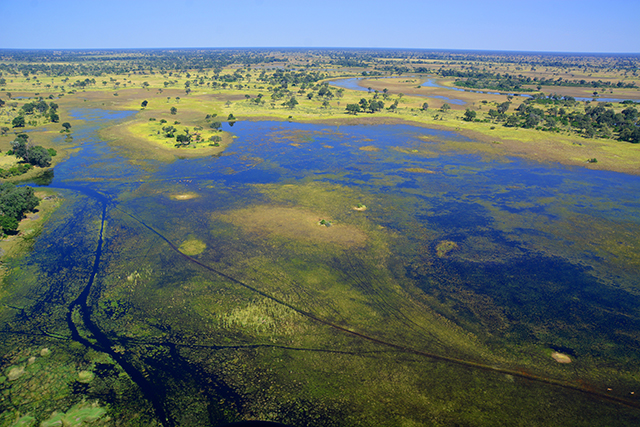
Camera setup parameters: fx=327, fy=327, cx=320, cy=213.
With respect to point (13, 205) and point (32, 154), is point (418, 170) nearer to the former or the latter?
point (13, 205)

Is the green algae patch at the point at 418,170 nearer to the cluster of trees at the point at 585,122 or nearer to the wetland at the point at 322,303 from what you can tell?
the wetland at the point at 322,303

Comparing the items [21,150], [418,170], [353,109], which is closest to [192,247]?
[418,170]

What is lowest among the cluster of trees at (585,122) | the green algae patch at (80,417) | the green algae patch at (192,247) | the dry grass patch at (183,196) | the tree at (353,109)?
the green algae patch at (80,417)

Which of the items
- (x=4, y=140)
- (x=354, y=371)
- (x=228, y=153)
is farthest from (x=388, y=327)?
(x=4, y=140)

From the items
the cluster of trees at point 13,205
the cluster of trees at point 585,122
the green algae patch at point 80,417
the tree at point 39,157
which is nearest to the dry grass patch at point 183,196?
the cluster of trees at point 13,205

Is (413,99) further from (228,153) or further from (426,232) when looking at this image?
(426,232)

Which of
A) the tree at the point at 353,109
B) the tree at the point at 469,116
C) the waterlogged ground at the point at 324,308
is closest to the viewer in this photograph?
the waterlogged ground at the point at 324,308

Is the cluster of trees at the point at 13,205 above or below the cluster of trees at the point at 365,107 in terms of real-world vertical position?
below
